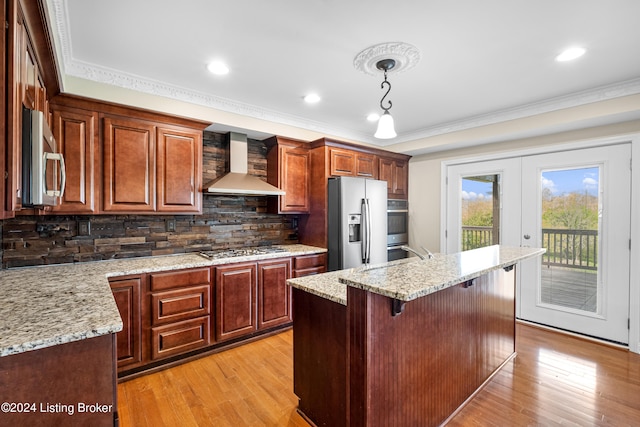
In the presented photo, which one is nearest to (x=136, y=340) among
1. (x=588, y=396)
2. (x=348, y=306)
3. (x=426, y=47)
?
Result: (x=348, y=306)

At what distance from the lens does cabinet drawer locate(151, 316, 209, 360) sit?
2576 mm

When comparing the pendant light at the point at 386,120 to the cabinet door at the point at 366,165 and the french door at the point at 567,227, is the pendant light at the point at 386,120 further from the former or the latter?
the french door at the point at 567,227

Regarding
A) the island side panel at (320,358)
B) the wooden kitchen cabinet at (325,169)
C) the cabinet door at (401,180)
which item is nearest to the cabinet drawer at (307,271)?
the wooden kitchen cabinet at (325,169)

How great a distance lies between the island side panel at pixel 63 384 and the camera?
3.36ft

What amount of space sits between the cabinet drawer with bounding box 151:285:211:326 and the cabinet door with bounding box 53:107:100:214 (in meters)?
0.93

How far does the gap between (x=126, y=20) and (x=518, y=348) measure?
13.9 feet

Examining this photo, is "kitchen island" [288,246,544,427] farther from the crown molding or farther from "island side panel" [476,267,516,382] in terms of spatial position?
the crown molding

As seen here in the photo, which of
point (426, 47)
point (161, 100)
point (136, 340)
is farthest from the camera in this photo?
point (161, 100)

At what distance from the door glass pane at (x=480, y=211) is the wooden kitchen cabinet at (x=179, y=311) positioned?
3.42m

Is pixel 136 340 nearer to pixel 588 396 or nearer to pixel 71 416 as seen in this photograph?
pixel 71 416

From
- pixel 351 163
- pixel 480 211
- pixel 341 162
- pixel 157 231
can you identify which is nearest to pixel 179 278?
pixel 157 231

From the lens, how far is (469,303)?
206cm

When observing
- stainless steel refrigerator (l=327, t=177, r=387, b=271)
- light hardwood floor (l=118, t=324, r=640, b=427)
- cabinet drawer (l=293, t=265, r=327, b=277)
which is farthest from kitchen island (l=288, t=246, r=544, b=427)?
stainless steel refrigerator (l=327, t=177, r=387, b=271)

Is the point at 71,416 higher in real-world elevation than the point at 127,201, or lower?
lower
